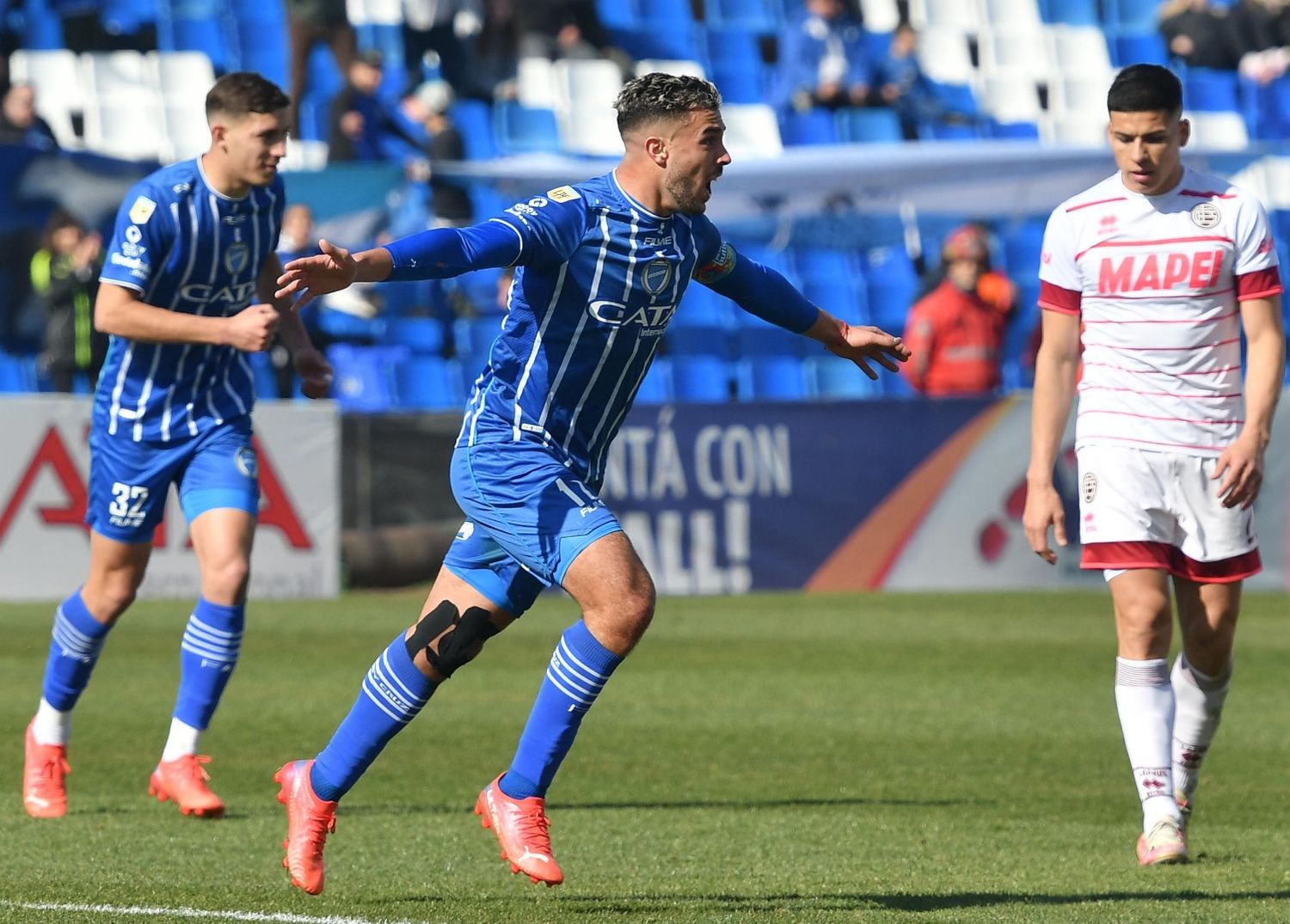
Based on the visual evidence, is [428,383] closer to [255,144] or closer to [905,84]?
[905,84]

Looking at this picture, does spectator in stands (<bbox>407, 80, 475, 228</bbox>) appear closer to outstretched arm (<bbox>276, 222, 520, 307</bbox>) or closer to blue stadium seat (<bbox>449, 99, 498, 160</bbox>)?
blue stadium seat (<bbox>449, 99, 498, 160</bbox>)

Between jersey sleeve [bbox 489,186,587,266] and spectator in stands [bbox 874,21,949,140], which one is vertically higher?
spectator in stands [bbox 874,21,949,140]

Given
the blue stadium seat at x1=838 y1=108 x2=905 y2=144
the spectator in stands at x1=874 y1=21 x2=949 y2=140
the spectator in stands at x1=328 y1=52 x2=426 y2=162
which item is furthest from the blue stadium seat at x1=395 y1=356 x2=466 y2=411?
the spectator in stands at x1=874 y1=21 x2=949 y2=140

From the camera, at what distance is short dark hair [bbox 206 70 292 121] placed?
6.43 metres

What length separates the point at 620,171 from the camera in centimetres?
511

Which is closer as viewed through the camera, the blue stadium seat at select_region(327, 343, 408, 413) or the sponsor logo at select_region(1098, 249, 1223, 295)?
the sponsor logo at select_region(1098, 249, 1223, 295)

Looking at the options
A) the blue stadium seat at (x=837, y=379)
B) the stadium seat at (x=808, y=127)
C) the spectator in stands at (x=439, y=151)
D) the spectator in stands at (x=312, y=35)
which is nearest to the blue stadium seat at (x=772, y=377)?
the blue stadium seat at (x=837, y=379)

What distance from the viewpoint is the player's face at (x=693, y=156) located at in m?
4.99

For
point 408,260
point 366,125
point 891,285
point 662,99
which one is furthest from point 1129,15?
point 408,260

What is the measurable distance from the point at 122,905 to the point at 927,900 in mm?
1922

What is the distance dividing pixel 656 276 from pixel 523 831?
4.50ft

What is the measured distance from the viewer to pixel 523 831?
4.85m

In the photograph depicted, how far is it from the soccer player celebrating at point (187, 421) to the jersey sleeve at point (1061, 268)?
2289 millimetres

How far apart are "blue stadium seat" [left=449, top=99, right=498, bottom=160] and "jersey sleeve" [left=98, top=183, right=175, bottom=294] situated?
12.4 m
